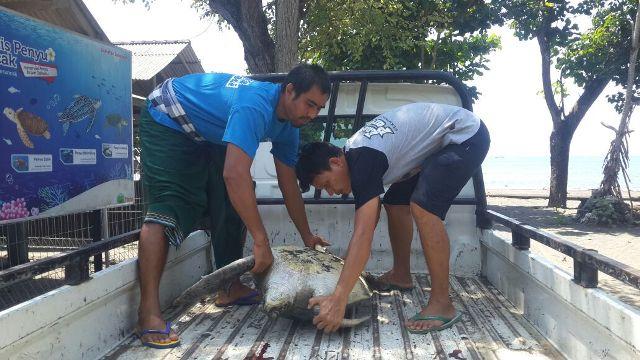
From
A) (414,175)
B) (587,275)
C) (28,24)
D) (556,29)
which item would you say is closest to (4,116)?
(28,24)

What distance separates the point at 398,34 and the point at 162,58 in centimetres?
876

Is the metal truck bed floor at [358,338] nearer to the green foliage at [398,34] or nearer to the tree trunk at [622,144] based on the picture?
the green foliage at [398,34]

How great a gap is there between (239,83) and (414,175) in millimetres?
1210

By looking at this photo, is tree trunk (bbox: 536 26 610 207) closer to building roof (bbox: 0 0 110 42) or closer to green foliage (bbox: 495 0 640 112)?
green foliage (bbox: 495 0 640 112)

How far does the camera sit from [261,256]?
2533mm

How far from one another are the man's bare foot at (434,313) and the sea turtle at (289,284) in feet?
0.80

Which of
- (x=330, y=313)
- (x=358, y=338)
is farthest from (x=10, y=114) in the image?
(x=358, y=338)

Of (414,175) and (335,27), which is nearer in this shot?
(414,175)

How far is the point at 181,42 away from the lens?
1762cm

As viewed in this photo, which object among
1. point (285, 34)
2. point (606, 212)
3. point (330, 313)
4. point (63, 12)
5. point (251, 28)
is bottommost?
point (606, 212)

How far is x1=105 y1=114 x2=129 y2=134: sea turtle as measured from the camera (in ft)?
15.7

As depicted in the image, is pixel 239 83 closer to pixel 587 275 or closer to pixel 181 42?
pixel 587 275

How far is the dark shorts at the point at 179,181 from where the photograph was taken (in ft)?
8.92

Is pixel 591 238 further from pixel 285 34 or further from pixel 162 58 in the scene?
pixel 162 58
